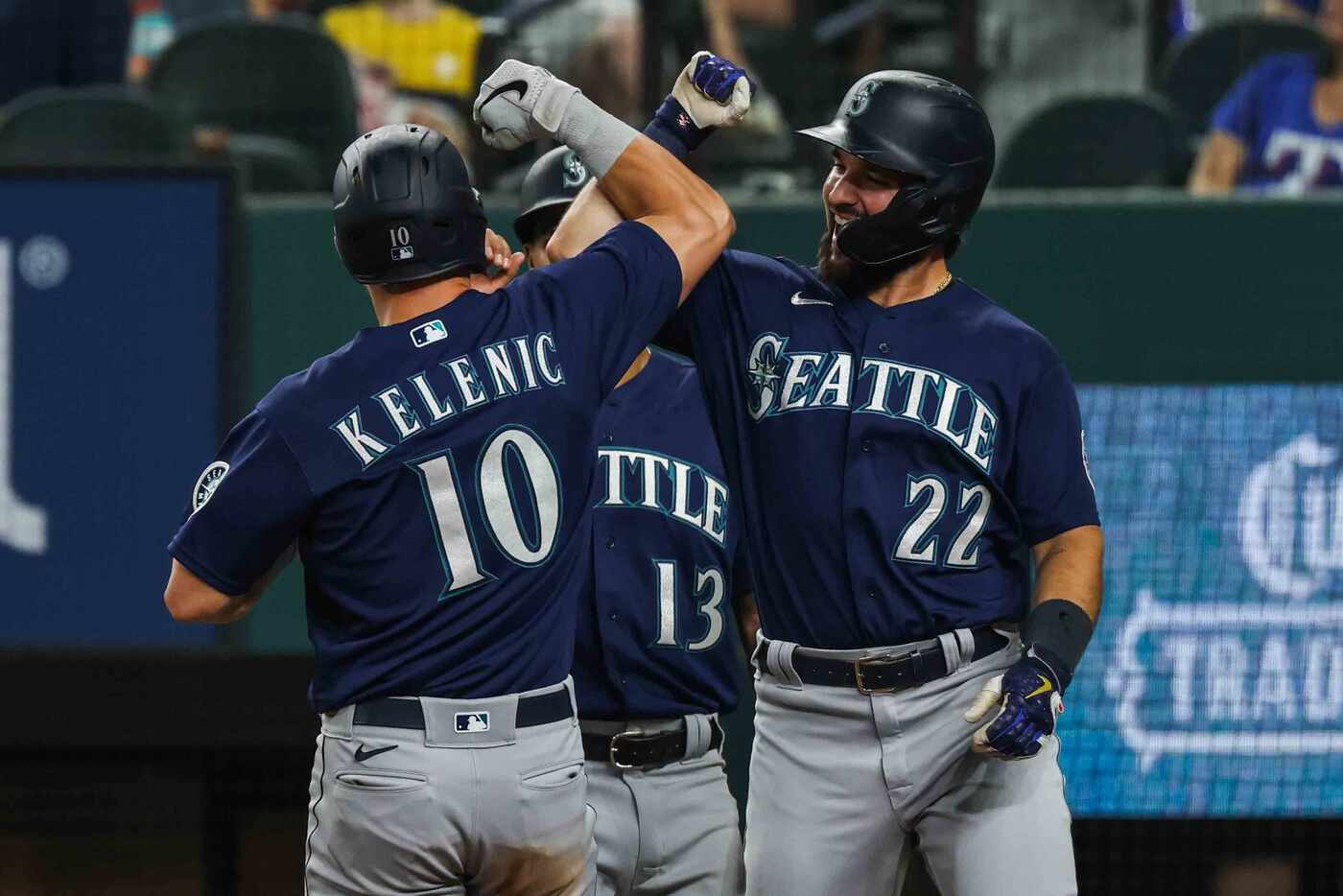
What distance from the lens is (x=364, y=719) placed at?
295cm

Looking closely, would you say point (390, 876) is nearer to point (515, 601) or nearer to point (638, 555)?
point (515, 601)

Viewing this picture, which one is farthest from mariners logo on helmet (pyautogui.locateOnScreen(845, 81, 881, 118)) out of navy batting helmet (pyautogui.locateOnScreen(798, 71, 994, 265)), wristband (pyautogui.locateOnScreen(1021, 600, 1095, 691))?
wristband (pyautogui.locateOnScreen(1021, 600, 1095, 691))

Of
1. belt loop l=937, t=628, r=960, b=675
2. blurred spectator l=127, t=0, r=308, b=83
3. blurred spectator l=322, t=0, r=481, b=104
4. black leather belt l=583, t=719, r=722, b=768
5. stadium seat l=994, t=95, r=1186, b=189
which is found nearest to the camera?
belt loop l=937, t=628, r=960, b=675

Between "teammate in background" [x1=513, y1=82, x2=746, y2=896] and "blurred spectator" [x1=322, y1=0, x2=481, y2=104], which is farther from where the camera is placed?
"blurred spectator" [x1=322, y1=0, x2=481, y2=104]

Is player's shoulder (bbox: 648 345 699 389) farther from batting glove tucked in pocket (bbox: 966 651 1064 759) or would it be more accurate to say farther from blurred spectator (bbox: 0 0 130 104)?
blurred spectator (bbox: 0 0 130 104)

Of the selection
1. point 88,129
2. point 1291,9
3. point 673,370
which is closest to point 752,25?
point 1291,9

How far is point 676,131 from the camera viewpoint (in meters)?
3.25

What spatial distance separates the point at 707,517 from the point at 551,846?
35.4 inches

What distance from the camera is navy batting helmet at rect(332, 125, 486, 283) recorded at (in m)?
2.98

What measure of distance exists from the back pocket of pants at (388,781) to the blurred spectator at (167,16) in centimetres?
394

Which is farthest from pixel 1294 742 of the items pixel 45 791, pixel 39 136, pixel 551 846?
pixel 39 136

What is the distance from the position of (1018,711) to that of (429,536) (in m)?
0.96

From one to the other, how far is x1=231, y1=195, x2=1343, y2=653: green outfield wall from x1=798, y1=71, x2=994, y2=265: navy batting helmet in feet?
5.66

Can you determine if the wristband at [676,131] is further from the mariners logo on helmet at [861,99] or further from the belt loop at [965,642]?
the belt loop at [965,642]
